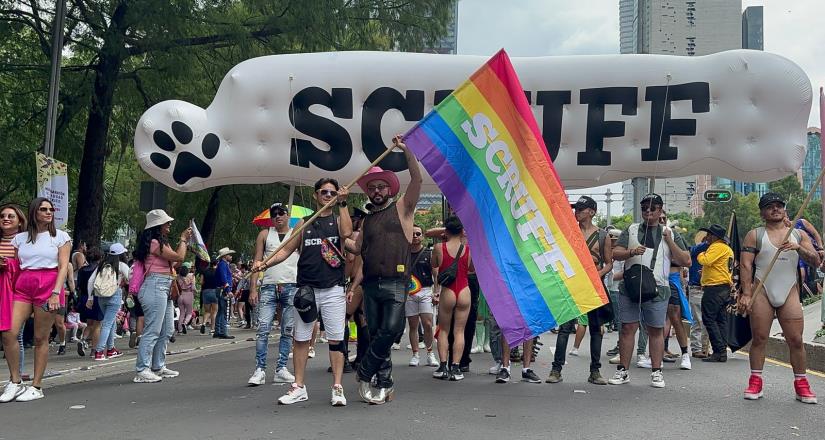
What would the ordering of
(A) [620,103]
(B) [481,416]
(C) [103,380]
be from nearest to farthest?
(B) [481,416] → (C) [103,380] → (A) [620,103]

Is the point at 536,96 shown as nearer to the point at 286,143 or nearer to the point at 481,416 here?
the point at 286,143

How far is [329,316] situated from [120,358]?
6.09 m

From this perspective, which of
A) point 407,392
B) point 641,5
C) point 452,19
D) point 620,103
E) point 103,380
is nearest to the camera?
point 407,392

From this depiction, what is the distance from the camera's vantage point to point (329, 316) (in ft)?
24.7

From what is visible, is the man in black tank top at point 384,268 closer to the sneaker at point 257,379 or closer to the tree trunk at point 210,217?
the sneaker at point 257,379

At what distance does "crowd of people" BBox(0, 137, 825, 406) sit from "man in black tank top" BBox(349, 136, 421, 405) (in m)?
0.01

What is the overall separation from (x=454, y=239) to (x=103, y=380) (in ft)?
13.3

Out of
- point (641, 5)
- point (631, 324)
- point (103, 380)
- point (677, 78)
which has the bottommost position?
point (103, 380)

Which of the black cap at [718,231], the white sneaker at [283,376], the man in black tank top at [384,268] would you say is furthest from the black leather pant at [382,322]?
the black cap at [718,231]

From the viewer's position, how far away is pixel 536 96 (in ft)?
33.8

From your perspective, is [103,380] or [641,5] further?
[641,5]

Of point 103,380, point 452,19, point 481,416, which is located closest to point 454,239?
point 481,416

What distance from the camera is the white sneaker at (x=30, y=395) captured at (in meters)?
7.73

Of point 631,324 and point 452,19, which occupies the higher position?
point 452,19
